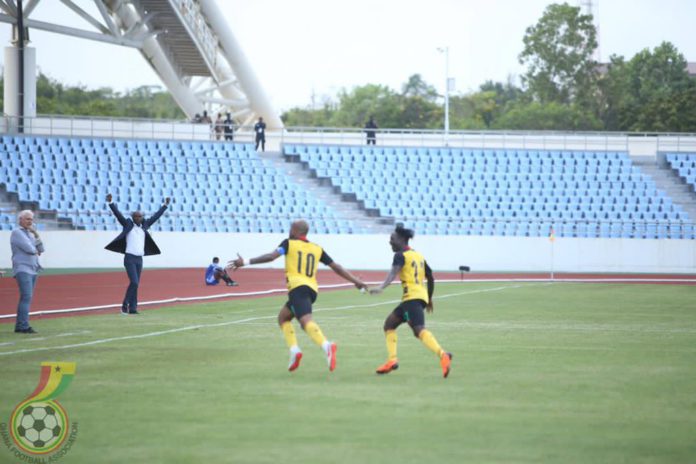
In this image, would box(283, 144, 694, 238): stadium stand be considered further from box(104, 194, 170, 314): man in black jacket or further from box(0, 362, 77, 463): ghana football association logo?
box(0, 362, 77, 463): ghana football association logo

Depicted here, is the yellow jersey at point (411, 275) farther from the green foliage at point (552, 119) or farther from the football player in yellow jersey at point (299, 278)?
the green foliage at point (552, 119)

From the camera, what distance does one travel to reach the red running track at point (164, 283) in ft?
83.5

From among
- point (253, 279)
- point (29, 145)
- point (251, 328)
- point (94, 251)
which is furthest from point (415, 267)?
point (29, 145)

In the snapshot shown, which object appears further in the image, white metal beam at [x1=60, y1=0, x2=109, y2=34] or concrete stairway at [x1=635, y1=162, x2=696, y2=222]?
concrete stairway at [x1=635, y1=162, x2=696, y2=222]

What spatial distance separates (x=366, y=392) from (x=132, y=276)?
426 inches

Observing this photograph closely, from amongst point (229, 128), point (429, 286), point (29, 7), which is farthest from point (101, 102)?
point (429, 286)

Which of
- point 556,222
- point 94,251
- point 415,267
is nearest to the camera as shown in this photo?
point 415,267

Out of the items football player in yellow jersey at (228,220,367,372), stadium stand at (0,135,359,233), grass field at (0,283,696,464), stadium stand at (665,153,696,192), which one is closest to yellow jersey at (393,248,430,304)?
football player in yellow jersey at (228,220,367,372)

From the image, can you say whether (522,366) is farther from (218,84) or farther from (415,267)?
(218,84)

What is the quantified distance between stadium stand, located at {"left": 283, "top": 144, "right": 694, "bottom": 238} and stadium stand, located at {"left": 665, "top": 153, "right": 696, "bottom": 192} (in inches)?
81.3

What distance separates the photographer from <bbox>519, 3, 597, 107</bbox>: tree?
94938 millimetres

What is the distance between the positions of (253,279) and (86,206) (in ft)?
32.6

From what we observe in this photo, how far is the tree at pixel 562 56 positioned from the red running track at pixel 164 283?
185 ft

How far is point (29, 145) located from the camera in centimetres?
4512
